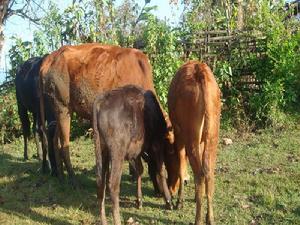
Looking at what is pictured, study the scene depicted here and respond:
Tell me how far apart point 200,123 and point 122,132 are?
0.95 metres

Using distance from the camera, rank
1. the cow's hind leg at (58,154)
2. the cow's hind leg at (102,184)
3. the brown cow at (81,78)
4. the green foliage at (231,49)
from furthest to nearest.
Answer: the green foliage at (231,49)
the cow's hind leg at (58,154)
the brown cow at (81,78)
the cow's hind leg at (102,184)

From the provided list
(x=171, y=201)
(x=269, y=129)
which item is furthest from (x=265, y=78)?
(x=171, y=201)

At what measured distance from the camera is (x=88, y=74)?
7.69 meters

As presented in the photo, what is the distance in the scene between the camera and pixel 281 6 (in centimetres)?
1215

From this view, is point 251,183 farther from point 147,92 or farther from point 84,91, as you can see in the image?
point 84,91

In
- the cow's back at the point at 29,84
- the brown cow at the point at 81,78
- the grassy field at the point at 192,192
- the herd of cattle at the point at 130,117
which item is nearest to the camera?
the herd of cattle at the point at 130,117

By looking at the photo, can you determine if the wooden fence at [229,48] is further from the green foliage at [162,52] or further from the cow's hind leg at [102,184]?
the cow's hind leg at [102,184]

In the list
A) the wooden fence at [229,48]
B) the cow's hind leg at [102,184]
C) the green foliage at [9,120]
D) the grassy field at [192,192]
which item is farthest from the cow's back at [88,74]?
the green foliage at [9,120]

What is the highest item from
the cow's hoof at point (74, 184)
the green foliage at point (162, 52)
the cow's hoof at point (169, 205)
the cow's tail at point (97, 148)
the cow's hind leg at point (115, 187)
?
the green foliage at point (162, 52)

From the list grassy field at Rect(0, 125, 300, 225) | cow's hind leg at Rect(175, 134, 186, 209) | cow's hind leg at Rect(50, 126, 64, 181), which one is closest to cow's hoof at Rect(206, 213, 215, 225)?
grassy field at Rect(0, 125, 300, 225)

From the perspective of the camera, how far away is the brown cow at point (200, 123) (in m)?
5.61

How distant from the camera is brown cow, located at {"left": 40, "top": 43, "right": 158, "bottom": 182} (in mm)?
7633

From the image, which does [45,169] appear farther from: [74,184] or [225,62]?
[225,62]

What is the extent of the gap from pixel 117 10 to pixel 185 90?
25.4ft
